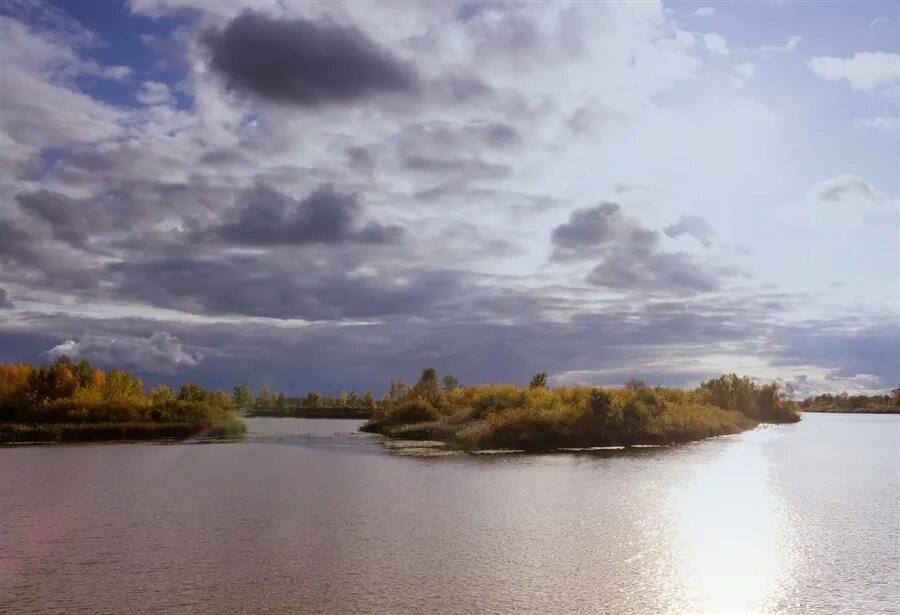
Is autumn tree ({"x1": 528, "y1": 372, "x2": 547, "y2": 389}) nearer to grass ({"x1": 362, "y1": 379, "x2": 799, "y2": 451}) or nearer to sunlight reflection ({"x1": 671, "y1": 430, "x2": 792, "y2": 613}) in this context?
grass ({"x1": 362, "y1": 379, "x2": 799, "y2": 451})

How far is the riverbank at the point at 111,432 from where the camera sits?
233 feet

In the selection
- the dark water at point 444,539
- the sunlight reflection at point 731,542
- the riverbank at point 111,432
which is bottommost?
the sunlight reflection at point 731,542

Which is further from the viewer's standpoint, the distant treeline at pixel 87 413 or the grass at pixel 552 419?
the distant treeline at pixel 87 413

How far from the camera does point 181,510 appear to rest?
30.4m

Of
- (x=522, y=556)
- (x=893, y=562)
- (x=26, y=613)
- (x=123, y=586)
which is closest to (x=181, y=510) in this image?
(x=123, y=586)

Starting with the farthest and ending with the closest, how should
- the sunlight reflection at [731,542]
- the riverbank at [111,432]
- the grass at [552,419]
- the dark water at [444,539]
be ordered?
1. the riverbank at [111,432]
2. the grass at [552,419]
3. the sunlight reflection at [731,542]
4. the dark water at [444,539]

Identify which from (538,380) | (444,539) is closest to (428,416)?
(538,380)

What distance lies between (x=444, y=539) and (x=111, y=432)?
62.5 meters

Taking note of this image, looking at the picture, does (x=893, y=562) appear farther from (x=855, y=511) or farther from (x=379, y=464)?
(x=379, y=464)

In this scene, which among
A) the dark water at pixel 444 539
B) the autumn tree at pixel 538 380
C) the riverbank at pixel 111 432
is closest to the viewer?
the dark water at pixel 444 539

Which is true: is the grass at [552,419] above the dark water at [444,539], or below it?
above

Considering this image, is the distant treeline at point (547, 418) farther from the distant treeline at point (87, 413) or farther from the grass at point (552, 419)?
the distant treeline at point (87, 413)

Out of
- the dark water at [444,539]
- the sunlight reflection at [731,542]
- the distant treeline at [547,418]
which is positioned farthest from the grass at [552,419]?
the sunlight reflection at [731,542]

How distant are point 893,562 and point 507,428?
4578cm
